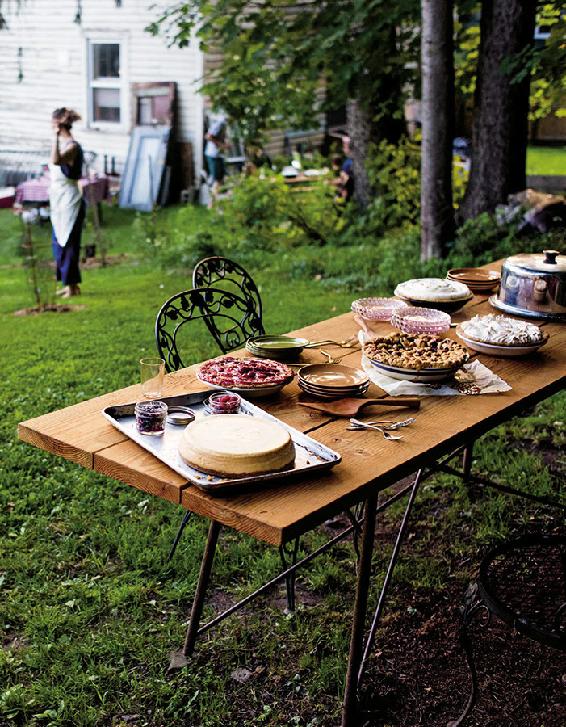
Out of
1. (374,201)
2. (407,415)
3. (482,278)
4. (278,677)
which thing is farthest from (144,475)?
(374,201)

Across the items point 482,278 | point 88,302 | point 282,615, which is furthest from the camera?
point 88,302

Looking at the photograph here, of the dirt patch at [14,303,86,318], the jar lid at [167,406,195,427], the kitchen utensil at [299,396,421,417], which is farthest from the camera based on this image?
the dirt patch at [14,303,86,318]

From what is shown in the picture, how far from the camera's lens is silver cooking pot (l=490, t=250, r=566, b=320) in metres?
3.62

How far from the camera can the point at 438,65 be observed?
798 centimetres

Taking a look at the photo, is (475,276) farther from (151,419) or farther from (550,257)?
(151,419)

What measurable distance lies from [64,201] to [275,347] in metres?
6.79

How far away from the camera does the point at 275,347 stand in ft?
10.5

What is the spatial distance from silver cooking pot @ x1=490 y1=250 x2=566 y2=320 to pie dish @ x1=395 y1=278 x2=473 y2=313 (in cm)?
17

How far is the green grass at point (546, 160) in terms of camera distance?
57.5 feet

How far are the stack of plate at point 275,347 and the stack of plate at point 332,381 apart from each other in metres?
0.22

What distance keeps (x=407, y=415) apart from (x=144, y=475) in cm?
87

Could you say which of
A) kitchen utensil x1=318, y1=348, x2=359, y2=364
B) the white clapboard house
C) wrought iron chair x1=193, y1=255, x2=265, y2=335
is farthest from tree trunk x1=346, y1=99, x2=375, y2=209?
kitchen utensil x1=318, y1=348, x2=359, y2=364

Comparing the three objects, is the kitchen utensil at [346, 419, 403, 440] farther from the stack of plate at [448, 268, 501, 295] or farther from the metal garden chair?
the stack of plate at [448, 268, 501, 295]

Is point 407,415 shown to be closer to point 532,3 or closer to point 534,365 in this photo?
point 534,365
